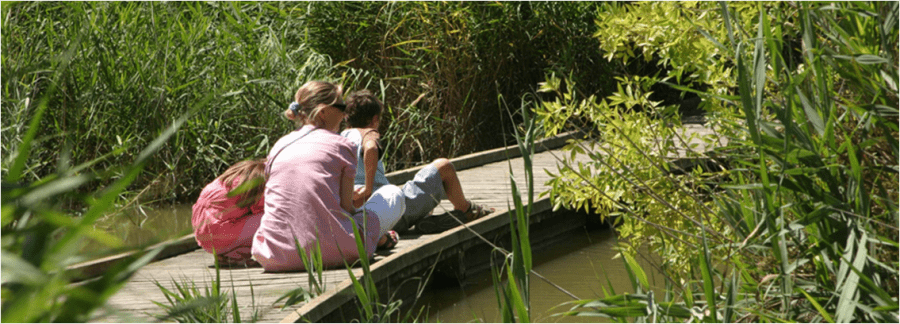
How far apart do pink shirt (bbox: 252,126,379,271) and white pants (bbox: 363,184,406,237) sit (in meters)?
0.42

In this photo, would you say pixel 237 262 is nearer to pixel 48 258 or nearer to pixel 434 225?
pixel 434 225

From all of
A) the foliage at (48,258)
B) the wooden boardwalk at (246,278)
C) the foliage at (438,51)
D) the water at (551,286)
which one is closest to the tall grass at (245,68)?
the foliage at (438,51)

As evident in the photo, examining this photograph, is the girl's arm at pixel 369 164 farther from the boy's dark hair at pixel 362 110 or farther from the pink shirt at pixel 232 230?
the pink shirt at pixel 232 230

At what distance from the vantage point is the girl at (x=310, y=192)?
4.55 metres

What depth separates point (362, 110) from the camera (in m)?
5.77

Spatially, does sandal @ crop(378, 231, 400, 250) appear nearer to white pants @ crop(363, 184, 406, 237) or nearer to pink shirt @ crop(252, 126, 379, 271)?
white pants @ crop(363, 184, 406, 237)

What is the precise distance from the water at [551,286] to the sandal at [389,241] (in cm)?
43

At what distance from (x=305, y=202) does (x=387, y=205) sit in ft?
2.63

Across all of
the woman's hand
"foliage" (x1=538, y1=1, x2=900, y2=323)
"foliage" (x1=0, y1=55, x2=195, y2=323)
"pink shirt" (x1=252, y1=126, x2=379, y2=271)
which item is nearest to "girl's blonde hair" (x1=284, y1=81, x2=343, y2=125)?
"pink shirt" (x1=252, y1=126, x2=379, y2=271)

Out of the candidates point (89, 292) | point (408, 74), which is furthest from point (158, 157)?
point (89, 292)

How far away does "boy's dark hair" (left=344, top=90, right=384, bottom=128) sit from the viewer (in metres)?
5.77

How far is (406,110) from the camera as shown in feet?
29.0

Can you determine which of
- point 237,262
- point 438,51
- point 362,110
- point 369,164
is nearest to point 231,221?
point 237,262

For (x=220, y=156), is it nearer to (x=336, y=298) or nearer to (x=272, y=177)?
(x=272, y=177)
